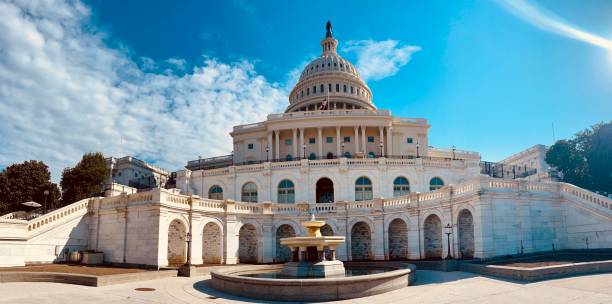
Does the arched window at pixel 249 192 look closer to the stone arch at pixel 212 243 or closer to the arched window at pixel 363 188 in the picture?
the arched window at pixel 363 188

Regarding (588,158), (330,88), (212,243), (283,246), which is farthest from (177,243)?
(330,88)

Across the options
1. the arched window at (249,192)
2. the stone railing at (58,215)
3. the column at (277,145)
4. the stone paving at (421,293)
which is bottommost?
the stone paving at (421,293)

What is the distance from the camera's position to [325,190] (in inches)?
2213

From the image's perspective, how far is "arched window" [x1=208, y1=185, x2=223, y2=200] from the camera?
56.4 m

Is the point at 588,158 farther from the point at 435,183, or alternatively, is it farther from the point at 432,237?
the point at 432,237

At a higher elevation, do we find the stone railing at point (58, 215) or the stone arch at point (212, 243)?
the stone railing at point (58, 215)

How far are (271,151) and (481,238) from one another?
47911 millimetres

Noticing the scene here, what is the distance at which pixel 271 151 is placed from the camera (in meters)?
71.7

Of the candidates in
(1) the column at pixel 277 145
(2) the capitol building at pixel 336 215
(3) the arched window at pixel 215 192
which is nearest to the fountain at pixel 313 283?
(2) the capitol building at pixel 336 215

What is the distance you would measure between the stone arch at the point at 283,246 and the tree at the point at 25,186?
30.2m

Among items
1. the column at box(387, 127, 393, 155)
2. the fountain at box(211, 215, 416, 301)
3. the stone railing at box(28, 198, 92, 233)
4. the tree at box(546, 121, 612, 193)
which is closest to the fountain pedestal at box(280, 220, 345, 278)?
the fountain at box(211, 215, 416, 301)

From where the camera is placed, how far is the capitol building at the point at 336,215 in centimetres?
2834

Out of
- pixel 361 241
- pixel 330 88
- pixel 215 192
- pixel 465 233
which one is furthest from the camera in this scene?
pixel 330 88

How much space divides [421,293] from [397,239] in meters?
20.6
